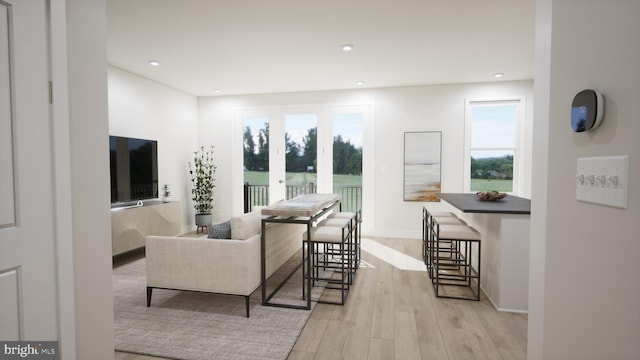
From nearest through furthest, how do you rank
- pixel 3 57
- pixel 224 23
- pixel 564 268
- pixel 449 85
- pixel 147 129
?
1. pixel 564 268
2. pixel 3 57
3. pixel 224 23
4. pixel 147 129
5. pixel 449 85

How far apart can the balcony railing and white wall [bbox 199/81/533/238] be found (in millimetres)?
323

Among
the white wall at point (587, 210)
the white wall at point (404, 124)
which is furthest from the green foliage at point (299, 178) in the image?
the white wall at point (587, 210)

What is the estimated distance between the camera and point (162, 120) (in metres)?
5.30

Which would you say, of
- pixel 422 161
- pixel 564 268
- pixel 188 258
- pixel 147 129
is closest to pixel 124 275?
pixel 188 258

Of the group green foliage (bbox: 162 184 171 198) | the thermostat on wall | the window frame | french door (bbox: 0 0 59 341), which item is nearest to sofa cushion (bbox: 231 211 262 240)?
french door (bbox: 0 0 59 341)

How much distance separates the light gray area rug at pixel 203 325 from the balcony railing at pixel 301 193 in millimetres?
2724

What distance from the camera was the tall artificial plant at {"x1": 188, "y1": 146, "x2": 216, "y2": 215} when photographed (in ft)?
19.2

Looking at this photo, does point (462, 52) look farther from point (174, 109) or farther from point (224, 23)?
point (174, 109)

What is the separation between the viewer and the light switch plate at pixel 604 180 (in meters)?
0.79

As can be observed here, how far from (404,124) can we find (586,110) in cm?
473

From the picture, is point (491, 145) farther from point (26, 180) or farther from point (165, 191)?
point (26, 180)

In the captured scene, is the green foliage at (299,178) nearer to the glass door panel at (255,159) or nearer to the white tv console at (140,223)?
the glass door panel at (255,159)

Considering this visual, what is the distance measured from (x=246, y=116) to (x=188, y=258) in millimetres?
3926

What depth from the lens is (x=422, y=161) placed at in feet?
18.0
